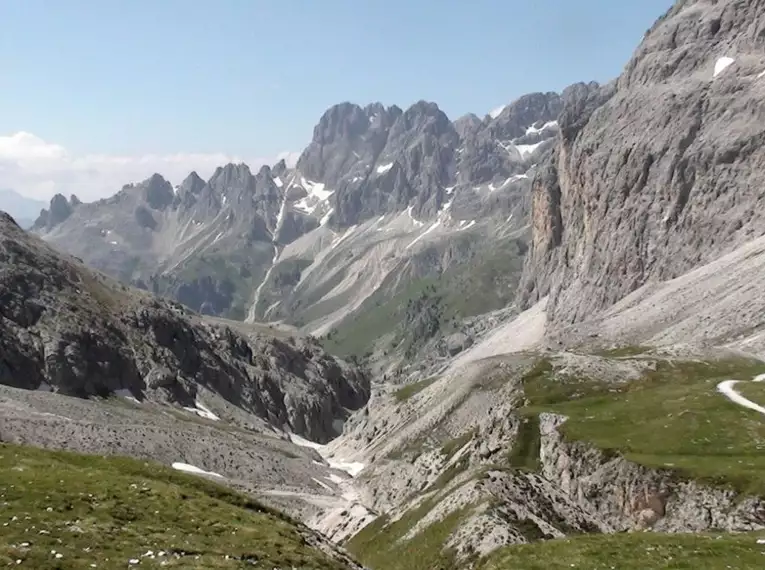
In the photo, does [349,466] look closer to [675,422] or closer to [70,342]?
[70,342]

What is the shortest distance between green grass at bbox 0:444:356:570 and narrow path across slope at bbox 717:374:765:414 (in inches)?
1671

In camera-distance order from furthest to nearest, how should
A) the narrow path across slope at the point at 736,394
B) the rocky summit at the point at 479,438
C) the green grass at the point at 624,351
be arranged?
the green grass at the point at 624,351, the narrow path across slope at the point at 736,394, the rocky summit at the point at 479,438

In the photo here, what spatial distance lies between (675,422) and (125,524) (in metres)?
45.0

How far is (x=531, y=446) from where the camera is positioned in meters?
67.2

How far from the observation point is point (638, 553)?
31609 millimetres

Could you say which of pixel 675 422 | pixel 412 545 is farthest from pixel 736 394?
pixel 412 545

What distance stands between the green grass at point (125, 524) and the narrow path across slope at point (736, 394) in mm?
42435

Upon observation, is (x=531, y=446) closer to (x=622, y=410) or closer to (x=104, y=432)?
(x=622, y=410)

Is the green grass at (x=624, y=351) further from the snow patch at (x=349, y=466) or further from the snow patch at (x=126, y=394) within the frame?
the snow patch at (x=126, y=394)

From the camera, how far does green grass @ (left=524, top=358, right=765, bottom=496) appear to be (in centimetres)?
4950

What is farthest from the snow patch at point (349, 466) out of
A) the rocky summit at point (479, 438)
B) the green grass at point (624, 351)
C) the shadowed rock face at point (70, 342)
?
the green grass at point (624, 351)

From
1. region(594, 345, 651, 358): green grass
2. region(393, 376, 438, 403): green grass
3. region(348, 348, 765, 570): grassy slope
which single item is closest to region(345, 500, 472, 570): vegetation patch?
region(348, 348, 765, 570): grassy slope

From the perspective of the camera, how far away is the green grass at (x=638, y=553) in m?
29.6

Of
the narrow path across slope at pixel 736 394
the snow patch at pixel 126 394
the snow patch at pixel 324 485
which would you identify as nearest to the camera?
the narrow path across slope at pixel 736 394
